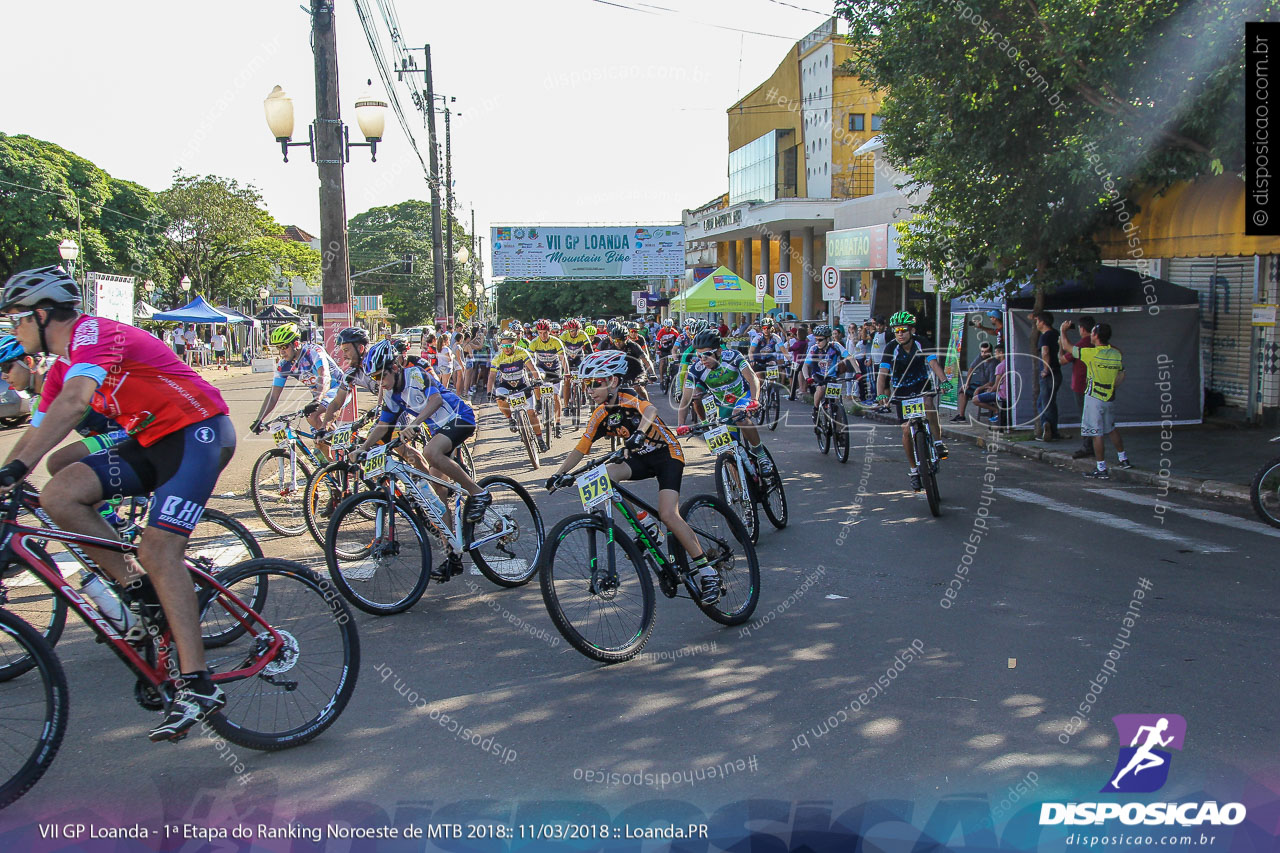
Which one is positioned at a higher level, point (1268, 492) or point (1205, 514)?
point (1268, 492)

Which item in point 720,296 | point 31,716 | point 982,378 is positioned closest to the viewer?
point 31,716

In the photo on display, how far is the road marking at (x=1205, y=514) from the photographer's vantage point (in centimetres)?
918

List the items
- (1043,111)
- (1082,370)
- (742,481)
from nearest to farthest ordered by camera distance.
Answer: (742,481) < (1043,111) < (1082,370)

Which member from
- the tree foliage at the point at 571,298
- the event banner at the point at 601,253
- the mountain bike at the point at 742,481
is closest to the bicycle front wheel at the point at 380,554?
the mountain bike at the point at 742,481

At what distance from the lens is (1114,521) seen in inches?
378

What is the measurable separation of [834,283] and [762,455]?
1782 cm

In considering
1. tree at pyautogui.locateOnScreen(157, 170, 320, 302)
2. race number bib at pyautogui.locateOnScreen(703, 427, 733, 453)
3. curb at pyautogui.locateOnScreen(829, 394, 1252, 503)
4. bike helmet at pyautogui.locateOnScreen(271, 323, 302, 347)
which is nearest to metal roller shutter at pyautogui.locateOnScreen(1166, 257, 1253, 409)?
curb at pyautogui.locateOnScreen(829, 394, 1252, 503)

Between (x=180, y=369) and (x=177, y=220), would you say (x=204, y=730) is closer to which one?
(x=180, y=369)

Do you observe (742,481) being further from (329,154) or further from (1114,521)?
(329,154)

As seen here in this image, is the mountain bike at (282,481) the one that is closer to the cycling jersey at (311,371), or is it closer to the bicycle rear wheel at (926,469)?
the cycling jersey at (311,371)

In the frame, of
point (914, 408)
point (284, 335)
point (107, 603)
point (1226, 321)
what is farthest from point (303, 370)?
point (1226, 321)

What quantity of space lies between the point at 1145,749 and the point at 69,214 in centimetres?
5769

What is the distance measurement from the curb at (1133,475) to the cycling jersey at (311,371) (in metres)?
9.44

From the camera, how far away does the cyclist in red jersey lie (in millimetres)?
4145
